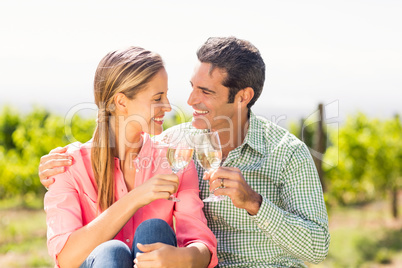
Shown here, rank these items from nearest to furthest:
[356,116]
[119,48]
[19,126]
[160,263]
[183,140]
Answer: [160,263] < [183,140] < [119,48] < [356,116] < [19,126]

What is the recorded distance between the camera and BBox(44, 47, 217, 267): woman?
2.60 m

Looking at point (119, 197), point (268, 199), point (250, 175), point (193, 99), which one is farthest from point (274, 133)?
point (119, 197)

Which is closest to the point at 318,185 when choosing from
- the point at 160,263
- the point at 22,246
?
the point at 160,263

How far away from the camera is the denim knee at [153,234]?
252 centimetres

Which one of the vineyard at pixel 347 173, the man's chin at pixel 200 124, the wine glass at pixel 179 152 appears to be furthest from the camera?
the vineyard at pixel 347 173

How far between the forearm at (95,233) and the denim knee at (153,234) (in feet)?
0.40

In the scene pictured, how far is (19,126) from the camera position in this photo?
41.8ft

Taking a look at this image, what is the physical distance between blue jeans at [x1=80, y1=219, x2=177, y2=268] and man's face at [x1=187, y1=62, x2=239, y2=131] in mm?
1187

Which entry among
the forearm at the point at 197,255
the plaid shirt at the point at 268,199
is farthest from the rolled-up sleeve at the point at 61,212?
the plaid shirt at the point at 268,199

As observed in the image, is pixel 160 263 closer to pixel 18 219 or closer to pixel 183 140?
pixel 183 140

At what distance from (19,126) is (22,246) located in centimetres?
562

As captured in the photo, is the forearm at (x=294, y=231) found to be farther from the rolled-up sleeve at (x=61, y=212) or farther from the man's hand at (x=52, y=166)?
the man's hand at (x=52, y=166)

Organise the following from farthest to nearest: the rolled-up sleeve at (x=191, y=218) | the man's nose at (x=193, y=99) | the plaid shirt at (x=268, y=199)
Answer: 1. the man's nose at (x=193, y=99)
2. the plaid shirt at (x=268, y=199)
3. the rolled-up sleeve at (x=191, y=218)

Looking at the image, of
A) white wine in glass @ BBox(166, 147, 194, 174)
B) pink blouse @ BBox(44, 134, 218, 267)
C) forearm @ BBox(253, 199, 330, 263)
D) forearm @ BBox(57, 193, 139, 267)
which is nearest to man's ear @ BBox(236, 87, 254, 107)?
pink blouse @ BBox(44, 134, 218, 267)
